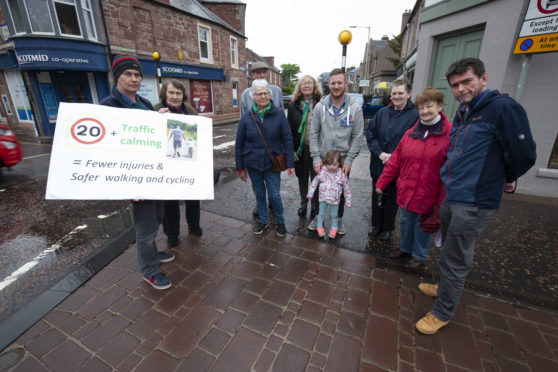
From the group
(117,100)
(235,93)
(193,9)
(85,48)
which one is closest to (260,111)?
(117,100)

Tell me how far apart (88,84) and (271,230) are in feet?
44.0

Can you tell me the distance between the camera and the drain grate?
7.87 ft

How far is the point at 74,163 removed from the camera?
6.75ft

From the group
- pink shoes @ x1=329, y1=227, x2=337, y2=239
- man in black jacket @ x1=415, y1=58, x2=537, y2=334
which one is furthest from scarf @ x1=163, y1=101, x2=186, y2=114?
man in black jacket @ x1=415, y1=58, x2=537, y2=334

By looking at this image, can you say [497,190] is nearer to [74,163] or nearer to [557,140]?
[74,163]

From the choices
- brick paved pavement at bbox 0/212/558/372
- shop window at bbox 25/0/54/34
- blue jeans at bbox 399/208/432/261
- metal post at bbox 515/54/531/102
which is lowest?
brick paved pavement at bbox 0/212/558/372

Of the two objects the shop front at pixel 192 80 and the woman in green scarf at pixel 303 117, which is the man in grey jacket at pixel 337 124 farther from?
the shop front at pixel 192 80

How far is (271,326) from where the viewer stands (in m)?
2.14

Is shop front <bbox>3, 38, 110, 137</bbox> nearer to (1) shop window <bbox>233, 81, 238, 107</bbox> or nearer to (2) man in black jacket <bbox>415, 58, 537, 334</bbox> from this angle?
(1) shop window <bbox>233, 81, 238, 107</bbox>

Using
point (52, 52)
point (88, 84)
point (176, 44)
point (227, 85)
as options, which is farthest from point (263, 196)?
point (227, 85)

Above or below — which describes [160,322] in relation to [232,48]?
below

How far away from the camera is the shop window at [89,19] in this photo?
1092 cm

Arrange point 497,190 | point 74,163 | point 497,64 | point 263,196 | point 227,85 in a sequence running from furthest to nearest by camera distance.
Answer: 1. point 227,85
2. point 497,64
3. point 263,196
4. point 74,163
5. point 497,190

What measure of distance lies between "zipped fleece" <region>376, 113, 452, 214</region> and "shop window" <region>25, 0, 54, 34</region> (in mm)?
14030
